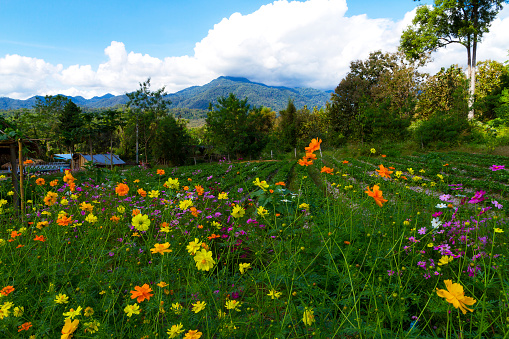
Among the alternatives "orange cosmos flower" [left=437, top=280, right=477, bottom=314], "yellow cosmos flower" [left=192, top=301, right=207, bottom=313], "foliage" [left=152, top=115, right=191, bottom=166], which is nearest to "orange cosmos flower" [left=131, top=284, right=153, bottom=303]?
"yellow cosmos flower" [left=192, top=301, right=207, bottom=313]

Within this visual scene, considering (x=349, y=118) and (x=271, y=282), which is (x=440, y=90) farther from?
(x=271, y=282)

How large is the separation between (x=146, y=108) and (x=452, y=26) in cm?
3068

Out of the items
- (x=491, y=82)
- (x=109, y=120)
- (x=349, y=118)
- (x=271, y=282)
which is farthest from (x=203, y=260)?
(x=109, y=120)

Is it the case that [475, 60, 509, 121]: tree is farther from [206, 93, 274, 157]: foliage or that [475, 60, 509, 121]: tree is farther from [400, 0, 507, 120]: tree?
[206, 93, 274, 157]: foliage

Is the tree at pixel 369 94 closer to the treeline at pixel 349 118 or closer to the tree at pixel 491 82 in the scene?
the treeline at pixel 349 118

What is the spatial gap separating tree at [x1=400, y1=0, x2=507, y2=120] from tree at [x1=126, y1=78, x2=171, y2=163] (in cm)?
2534

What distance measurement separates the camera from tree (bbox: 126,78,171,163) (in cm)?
2966

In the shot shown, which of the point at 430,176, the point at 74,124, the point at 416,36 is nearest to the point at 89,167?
the point at 430,176

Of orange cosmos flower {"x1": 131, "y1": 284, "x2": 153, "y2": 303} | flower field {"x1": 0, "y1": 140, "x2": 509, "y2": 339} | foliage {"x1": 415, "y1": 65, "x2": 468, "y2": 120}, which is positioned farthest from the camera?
foliage {"x1": 415, "y1": 65, "x2": 468, "y2": 120}

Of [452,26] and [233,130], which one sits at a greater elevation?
[452,26]

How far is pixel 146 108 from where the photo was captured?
100ft

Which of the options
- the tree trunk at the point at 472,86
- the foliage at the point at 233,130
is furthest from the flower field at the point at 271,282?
the foliage at the point at 233,130

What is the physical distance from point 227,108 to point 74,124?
17399mm

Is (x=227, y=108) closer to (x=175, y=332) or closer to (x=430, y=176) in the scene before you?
(x=430, y=176)
